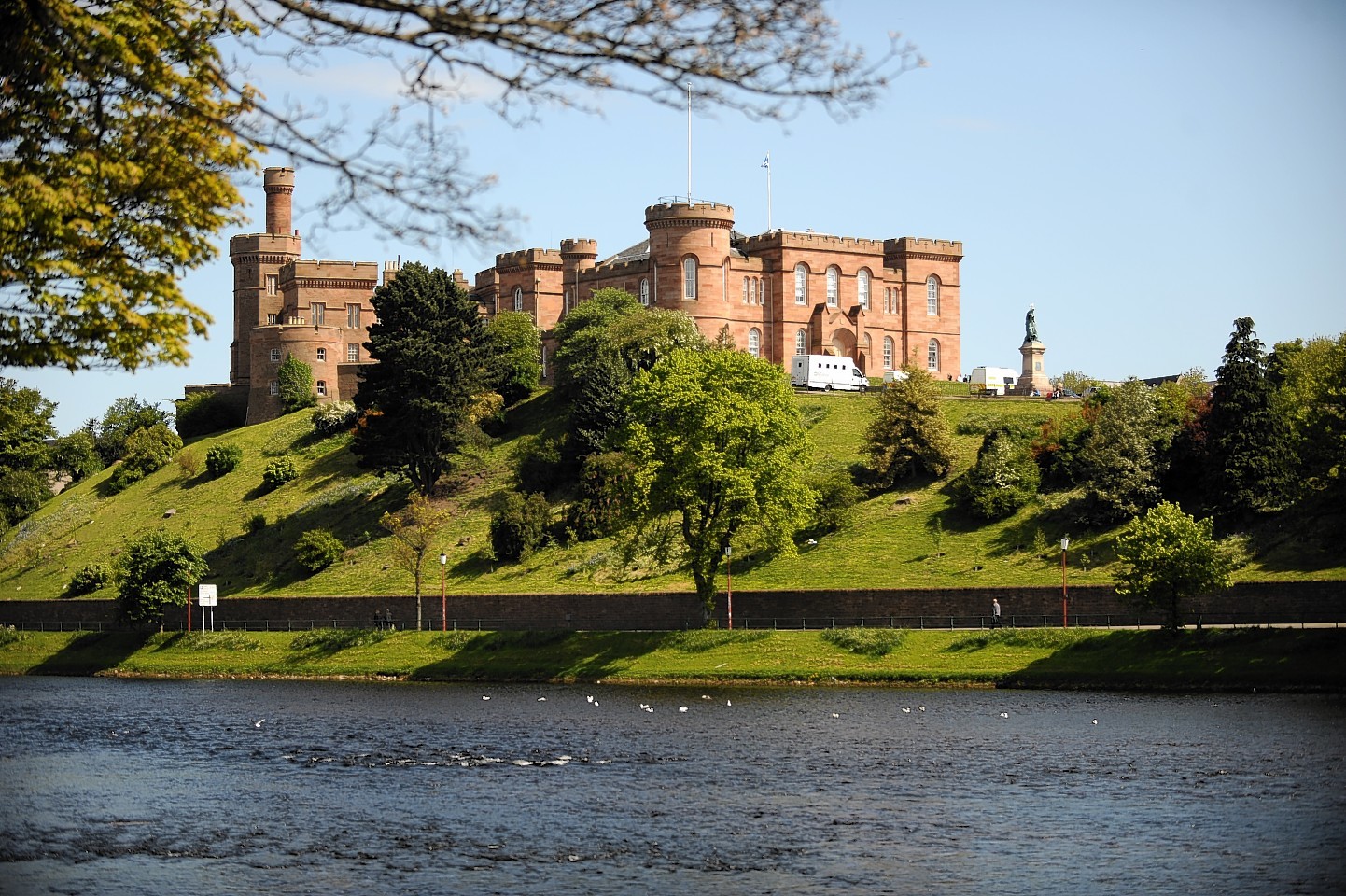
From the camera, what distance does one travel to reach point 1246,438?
2483 inches

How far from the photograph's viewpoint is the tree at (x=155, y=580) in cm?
6831

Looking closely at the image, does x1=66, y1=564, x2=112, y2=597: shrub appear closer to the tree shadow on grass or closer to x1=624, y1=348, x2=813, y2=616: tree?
the tree shadow on grass

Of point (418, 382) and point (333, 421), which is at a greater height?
point (418, 382)

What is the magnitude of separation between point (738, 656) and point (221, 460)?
4696 centimetres

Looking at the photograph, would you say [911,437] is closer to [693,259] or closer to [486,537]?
[486,537]

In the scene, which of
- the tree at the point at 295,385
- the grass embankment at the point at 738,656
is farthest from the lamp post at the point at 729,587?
the tree at the point at 295,385

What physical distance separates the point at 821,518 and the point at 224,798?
132ft

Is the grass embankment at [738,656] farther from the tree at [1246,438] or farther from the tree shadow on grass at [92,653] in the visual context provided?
the tree at [1246,438]

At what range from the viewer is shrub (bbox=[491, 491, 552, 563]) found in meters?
73.6

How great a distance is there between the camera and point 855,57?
1379cm

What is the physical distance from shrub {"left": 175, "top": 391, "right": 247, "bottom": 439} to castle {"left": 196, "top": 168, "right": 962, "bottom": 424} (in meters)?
1.56

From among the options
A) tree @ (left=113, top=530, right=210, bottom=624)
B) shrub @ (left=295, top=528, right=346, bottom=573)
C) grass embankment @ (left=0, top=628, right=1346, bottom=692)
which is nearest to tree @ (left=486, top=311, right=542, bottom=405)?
shrub @ (left=295, top=528, right=346, bottom=573)

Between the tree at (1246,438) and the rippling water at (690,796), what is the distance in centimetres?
1761

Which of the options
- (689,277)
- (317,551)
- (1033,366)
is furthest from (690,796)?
(1033,366)
